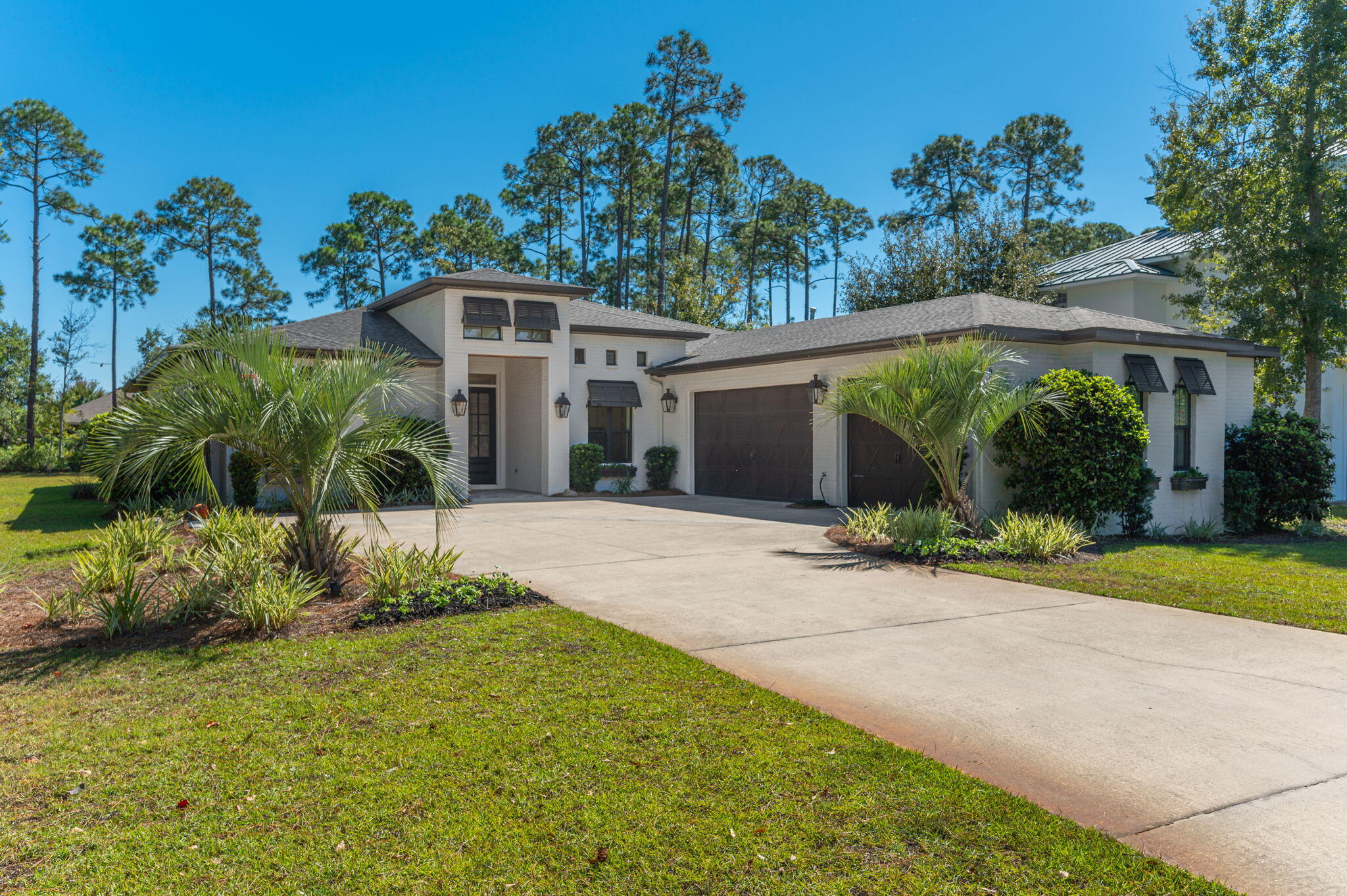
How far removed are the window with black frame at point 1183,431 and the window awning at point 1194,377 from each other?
0.56 feet

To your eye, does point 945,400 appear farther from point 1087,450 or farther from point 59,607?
point 59,607

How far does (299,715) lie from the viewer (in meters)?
4.34

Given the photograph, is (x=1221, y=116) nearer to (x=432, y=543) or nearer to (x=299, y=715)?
(x=432, y=543)

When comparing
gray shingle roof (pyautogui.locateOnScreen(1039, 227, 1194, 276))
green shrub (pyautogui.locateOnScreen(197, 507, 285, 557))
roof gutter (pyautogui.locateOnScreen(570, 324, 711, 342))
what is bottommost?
green shrub (pyautogui.locateOnScreen(197, 507, 285, 557))

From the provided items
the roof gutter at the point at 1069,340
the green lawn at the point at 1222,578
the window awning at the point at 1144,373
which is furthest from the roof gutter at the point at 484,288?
the green lawn at the point at 1222,578

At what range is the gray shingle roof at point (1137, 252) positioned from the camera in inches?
843

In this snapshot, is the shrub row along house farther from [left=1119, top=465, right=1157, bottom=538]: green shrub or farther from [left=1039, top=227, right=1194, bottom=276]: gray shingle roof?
[left=1039, top=227, right=1194, bottom=276]: gray shingle roof

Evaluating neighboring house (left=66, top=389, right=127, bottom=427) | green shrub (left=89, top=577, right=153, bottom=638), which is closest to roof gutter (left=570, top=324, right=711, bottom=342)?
green shrub (left=89, top=577, right=153, bottom=638)

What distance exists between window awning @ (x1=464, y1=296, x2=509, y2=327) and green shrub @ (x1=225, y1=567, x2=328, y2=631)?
1183 centimetres

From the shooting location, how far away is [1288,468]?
13.5 metres

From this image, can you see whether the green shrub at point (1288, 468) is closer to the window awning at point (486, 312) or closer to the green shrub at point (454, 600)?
the green shrub at point (454, 600)

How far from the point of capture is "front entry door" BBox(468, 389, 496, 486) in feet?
68.9

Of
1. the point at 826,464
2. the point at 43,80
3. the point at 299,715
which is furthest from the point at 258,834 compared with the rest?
the point at 43,80

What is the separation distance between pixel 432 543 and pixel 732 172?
28839 millimetres
